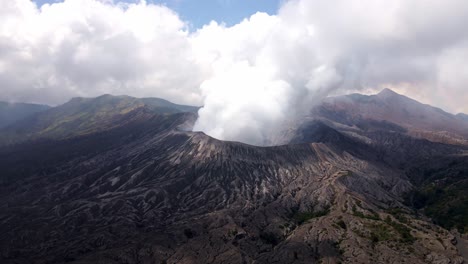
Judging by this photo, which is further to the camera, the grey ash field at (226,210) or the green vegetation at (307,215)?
the green vegetation at (307,215)

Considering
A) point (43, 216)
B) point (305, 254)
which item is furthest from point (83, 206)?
point (305, 254)

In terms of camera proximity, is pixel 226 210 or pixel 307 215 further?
pixel 307 215

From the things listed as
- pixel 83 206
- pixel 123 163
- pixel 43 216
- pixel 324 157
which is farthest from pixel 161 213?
pixel 324 157

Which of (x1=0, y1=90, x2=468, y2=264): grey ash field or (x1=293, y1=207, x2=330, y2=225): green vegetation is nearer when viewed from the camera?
(x1=0, y1=90, x2=468, y2=264): grey ash field

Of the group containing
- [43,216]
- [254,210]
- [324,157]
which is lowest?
[43,216]

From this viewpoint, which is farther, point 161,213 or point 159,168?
point 159,168

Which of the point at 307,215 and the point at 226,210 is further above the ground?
the point at 307,215

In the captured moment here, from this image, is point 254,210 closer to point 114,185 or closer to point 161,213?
point 161,213

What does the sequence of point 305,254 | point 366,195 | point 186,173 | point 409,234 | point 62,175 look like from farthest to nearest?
point 62,175, point 186,173, point 366,195, point 409,234, point 305,254

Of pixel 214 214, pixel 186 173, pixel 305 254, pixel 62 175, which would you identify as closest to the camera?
pixel 305 254

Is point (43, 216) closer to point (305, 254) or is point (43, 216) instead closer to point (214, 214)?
point (214, 214)

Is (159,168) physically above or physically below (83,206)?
above
